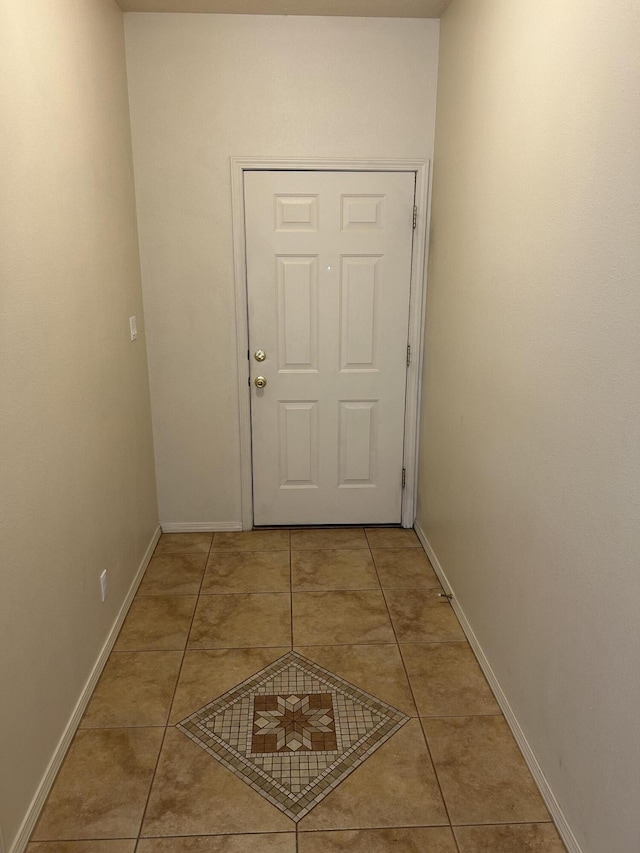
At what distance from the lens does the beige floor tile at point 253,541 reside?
354cm

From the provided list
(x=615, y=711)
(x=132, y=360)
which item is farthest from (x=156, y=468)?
(x=615, y=711)

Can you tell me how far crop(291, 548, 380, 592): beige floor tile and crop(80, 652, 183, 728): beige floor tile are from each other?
2.59 feet

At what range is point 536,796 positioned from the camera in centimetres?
190

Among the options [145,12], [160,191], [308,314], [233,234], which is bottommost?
[308,314]

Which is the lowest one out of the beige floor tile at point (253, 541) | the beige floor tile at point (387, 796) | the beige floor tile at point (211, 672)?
the beige floor tile at point (387, 796)

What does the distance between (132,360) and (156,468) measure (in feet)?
2.51

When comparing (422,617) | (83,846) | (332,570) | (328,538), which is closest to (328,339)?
(328,538)

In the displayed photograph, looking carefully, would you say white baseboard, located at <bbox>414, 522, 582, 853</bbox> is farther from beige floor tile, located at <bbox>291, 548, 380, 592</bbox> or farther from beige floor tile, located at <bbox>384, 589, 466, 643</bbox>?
beige floor tile, located at <bbox>291, 548, 380, 592</bbox>

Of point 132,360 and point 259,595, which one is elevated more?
point 132,360

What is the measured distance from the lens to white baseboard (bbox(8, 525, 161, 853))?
5.71 feet

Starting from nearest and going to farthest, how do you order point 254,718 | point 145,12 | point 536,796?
point 536,796
point 254,718
point 145,12

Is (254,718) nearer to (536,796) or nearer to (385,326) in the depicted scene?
(536,796)

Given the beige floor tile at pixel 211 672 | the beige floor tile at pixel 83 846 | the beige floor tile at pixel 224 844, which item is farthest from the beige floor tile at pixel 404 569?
the beige floor tile at pixel 83 846

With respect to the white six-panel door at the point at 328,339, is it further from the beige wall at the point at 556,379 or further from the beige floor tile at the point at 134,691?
the beige floor tile at the point at 134,691
